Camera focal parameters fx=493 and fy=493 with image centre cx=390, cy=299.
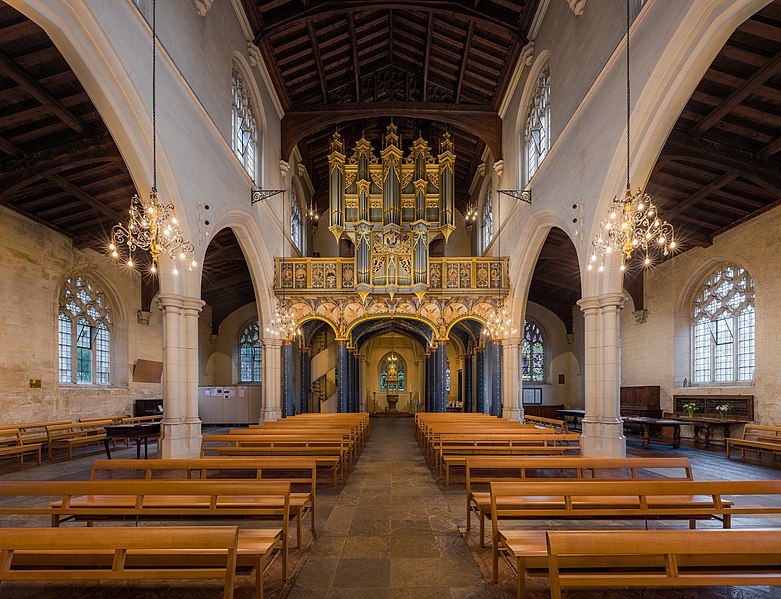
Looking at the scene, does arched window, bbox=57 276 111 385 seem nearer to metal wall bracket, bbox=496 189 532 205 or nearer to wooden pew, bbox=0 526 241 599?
wooden pew, bbox=0 526 241 599

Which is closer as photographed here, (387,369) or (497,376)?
(497,376)

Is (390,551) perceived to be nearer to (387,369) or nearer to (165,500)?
A: (165,500)

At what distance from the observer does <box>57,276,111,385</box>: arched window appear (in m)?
13.3


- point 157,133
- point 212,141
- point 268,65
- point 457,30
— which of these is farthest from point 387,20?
point 157,133

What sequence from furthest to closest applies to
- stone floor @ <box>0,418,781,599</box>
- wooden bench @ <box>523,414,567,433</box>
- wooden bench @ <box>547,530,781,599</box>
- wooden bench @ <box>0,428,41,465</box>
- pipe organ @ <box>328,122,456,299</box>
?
pipe organ @ <box>328,122,456,299</box>
wooden bench @ <box>523,414,567,433</box>
wooden bench @ <box>0,428,41,465</box>
stone floor @ <box>0,418,781,599</box>
wooden bench @ <box>547,530,781,599</box>

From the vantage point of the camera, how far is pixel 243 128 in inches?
556

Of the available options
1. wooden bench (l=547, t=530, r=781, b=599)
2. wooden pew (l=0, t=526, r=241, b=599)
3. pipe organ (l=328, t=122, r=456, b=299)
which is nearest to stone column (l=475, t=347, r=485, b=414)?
pipe organ (l=328, t=122, r=456, b=299)

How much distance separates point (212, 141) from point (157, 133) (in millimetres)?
2942

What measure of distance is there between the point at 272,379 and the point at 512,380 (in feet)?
25.7

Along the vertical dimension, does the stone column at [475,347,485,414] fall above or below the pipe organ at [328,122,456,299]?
below

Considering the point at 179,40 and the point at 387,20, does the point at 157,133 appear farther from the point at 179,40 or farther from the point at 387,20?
the point at 387,20

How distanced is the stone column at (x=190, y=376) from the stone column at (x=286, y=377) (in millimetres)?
6503

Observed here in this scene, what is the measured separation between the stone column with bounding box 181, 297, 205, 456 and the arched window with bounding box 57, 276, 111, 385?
5413 millimetres

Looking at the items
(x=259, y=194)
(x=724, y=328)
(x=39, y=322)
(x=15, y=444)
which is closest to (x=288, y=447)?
(x=15, y=444)
